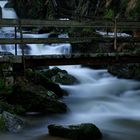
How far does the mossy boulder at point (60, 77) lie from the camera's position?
16.8 m

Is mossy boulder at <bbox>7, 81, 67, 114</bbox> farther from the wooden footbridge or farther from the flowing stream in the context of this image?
the wooden footbridge

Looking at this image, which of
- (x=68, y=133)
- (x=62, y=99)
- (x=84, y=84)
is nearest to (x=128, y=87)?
(x=84, y=84)

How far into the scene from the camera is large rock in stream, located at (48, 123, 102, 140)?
384 inches

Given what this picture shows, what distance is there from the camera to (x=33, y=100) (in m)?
12.2

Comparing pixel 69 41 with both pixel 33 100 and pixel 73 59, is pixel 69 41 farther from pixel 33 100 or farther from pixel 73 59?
pixel 33 100

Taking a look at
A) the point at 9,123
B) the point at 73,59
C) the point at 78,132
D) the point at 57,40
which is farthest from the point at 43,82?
the point at 78,132

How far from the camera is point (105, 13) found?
2295 centimetres

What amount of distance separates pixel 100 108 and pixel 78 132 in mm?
3405

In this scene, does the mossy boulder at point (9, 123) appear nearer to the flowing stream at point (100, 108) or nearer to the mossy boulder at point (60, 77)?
the flowing stream at point (100, 108)

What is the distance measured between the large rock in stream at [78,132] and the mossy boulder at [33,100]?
2.09 meters

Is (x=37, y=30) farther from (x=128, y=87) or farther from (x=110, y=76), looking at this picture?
(x=128, y=87)

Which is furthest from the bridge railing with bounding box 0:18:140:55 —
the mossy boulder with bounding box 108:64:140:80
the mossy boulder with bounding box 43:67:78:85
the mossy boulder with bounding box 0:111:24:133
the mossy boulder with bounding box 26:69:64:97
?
the mossy boulder with bounding box 108:64:140:80

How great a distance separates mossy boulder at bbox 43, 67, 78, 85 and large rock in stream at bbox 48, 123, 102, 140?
Answer: 6.59 meters

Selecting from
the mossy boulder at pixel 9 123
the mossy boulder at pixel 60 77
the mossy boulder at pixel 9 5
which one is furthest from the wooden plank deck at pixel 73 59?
the mossy boulder at pixel 9 5
